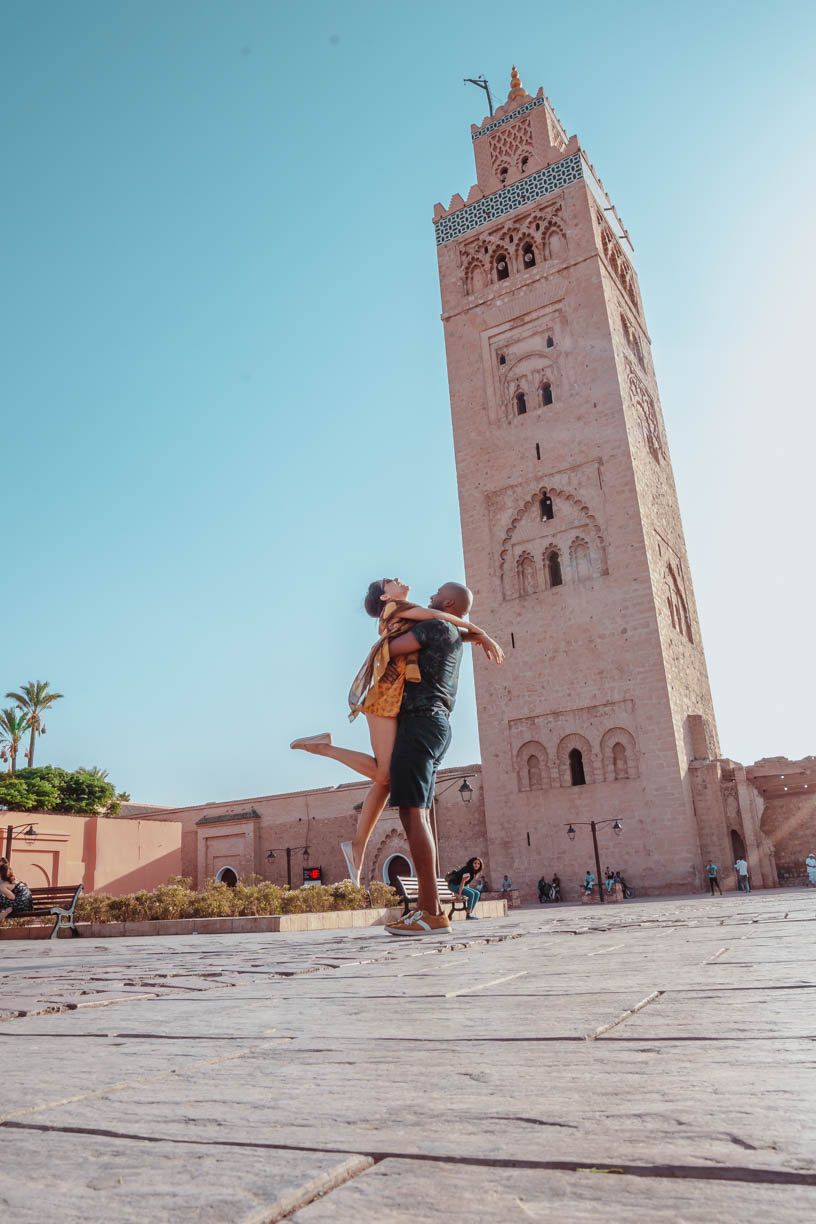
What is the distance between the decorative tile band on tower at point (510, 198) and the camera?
2800 centimetres

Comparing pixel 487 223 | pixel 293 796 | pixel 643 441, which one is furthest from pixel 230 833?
pixel 487 223

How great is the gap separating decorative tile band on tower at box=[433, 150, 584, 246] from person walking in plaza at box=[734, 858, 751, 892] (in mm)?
20486

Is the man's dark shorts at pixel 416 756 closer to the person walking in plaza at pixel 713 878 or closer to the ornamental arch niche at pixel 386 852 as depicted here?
the person walking in plaza at pixel 713 878

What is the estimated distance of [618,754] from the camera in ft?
75.4

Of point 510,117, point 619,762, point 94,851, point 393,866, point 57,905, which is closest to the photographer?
point 57,905

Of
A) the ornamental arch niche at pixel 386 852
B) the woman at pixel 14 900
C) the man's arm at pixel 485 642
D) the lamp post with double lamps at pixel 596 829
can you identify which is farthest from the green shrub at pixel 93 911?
the ornamental arch niche at pixel 386 852

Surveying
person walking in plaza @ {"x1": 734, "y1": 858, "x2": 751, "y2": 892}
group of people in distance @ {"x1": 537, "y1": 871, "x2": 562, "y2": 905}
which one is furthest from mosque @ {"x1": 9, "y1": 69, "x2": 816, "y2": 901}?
person walking in plaza @ {"x1": 734, "y1": 858, "x2": 751, "y2": 892}

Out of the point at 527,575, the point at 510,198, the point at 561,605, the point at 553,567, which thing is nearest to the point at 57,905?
the point at 561,605

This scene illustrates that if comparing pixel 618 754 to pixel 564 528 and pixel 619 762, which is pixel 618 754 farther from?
pixel 564 528

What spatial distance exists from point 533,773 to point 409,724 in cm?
1993

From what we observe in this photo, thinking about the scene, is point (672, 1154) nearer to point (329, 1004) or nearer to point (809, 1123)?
point (809, 1123)

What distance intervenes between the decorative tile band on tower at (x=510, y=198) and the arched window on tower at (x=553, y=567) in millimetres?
11708

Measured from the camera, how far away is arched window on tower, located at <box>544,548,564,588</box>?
82.2 feet

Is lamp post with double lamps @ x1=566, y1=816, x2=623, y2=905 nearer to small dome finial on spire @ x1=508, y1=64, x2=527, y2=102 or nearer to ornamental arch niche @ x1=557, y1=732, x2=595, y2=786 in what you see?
ornamental arch niche @ x1=557, y1=732, x2=595, y2=786
